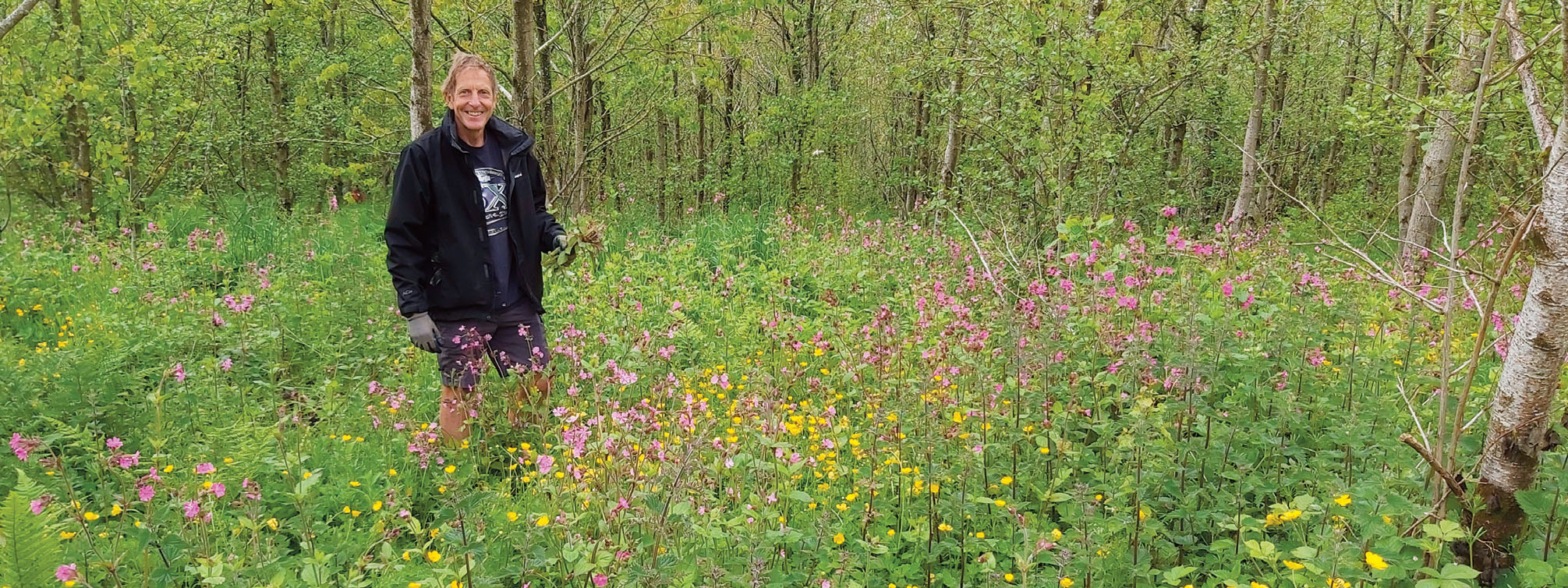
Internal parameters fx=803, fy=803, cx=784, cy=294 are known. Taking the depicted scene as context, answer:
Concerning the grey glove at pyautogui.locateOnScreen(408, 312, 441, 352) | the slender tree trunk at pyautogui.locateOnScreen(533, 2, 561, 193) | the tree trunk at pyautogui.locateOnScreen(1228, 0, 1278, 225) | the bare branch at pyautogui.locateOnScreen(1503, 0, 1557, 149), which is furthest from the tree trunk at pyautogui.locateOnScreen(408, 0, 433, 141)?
the tree trunk at pyautogui.locateOnScreen(1228, 0, 1278, 225)

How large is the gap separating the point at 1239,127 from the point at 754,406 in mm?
11573

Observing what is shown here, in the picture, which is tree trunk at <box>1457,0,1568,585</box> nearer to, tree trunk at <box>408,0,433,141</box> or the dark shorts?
the dark shorts

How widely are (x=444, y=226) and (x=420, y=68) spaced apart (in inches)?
78.4

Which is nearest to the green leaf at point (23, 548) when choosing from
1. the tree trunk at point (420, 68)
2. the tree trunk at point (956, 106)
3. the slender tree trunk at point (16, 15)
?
the slender tree trunk at point (16, 15)

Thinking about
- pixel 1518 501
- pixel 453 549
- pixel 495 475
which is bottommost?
pixel 495 475

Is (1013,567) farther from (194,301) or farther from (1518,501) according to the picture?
(194,301)

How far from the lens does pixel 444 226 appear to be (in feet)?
10.6

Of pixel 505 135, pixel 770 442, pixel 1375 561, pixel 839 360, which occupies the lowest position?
pixel 839 360

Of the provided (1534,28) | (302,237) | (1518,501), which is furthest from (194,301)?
(1534,28)

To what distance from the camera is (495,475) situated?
3.50 metres

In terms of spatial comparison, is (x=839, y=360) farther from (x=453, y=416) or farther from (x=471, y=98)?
(x=471, y=98)

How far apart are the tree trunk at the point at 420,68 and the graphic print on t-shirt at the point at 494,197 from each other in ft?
5.74

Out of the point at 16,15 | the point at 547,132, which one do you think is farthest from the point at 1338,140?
the point at 16,15

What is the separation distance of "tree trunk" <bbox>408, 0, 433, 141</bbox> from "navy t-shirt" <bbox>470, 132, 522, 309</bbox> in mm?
1698
